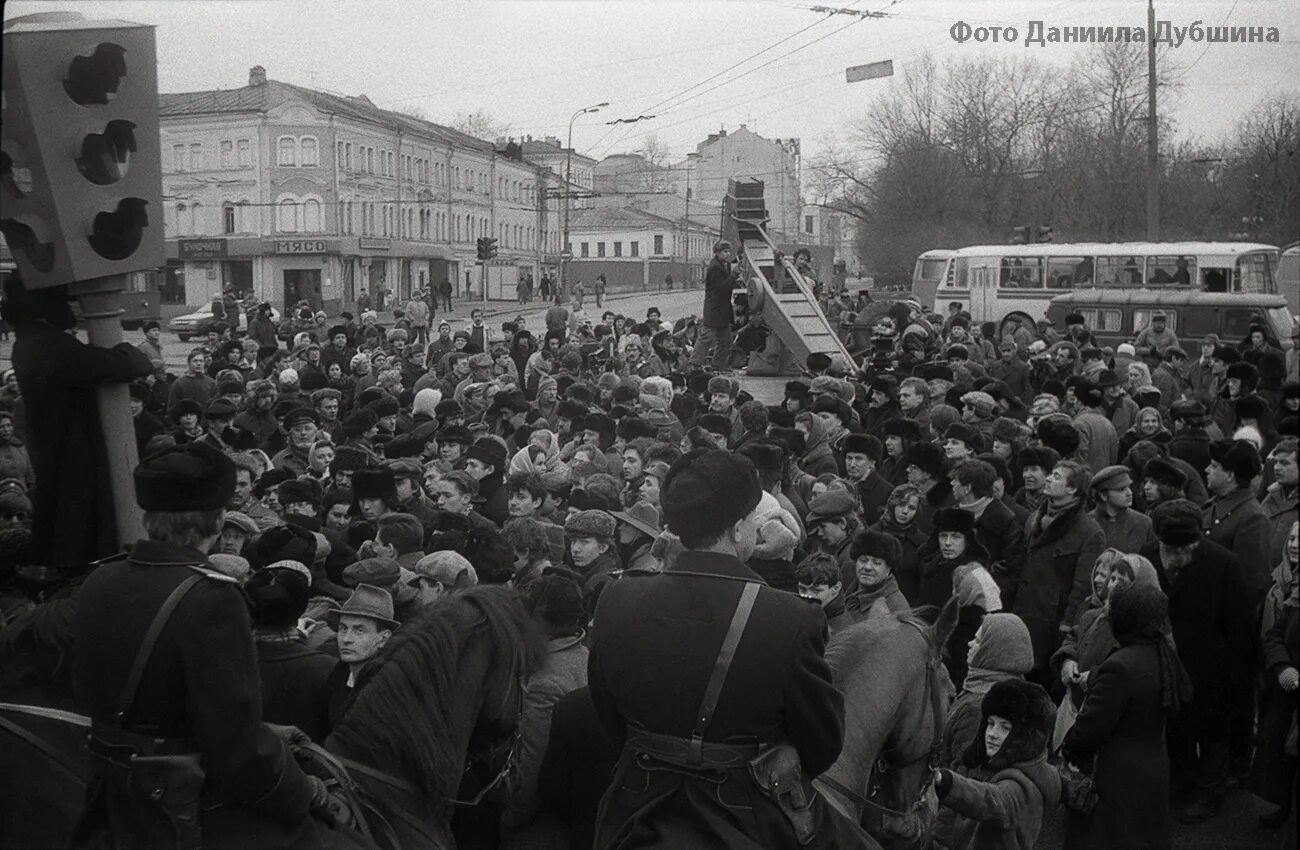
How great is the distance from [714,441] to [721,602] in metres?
5.30

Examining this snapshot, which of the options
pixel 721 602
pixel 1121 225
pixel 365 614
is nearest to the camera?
pixel 721 602

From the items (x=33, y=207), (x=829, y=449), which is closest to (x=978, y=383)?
Answer: (x=829, y=449)

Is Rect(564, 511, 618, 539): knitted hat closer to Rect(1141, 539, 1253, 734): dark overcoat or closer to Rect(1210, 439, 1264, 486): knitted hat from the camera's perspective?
Rect(1141, 539, 1253, 734): dark overcoat

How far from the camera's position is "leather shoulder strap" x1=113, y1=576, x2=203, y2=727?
3.04 meters

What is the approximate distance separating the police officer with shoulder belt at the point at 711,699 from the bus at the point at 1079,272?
21.2 meters

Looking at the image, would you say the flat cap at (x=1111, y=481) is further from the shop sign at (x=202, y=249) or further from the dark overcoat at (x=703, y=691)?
the shop sign at (x=202, y=249)

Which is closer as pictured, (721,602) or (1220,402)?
(721,602)

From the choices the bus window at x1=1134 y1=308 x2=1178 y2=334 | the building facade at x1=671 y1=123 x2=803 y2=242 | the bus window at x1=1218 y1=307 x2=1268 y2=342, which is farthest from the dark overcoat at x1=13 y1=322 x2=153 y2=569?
the building facade at x1=671 y1=123 x2=803 y2=242

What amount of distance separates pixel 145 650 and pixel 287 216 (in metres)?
10.8

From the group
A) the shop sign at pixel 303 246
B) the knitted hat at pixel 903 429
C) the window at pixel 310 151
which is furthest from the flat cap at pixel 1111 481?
the shop sign at pixel 303 246

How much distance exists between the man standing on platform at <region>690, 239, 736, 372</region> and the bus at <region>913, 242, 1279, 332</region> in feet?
33.0

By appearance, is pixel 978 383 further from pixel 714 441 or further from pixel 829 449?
pixel 714 441

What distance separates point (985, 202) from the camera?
4031 cm

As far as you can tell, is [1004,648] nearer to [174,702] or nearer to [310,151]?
[174,702]
